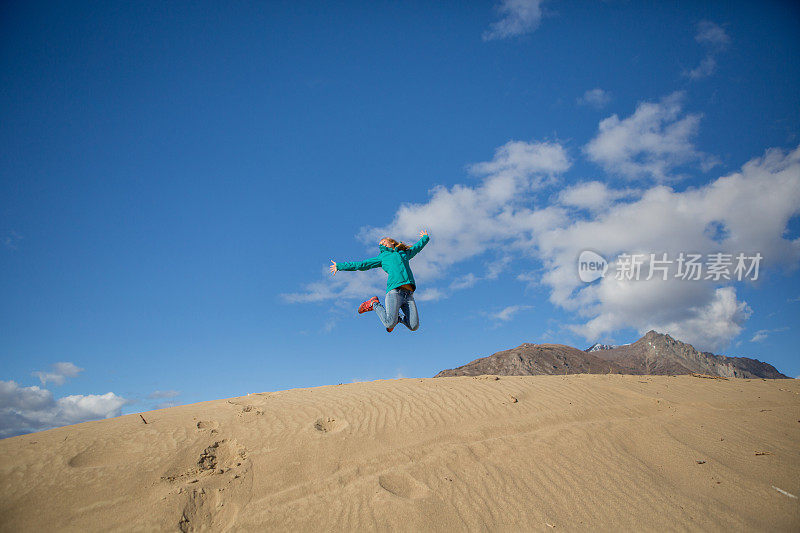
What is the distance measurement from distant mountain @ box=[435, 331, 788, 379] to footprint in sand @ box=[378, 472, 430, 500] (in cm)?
3376

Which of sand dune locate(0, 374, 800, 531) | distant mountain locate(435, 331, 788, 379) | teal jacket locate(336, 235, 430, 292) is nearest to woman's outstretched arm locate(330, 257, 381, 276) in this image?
teal jacket locate(336, 235, 430, 292)

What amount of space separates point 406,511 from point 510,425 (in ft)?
9.45

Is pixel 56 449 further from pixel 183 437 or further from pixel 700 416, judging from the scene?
pixel 700 416

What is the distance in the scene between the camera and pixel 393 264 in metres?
8.24

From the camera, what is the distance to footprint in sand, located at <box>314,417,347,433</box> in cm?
642

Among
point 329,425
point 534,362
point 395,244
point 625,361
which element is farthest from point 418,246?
point 625,361

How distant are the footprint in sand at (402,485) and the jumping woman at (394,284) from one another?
10.4ft

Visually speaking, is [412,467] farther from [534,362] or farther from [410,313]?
[534,362]

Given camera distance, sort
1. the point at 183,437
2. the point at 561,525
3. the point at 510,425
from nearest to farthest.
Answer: the point at 561,525 < the point at 183,437 < the point at 510,425

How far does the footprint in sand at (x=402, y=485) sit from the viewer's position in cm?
493

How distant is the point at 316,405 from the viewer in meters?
7.44

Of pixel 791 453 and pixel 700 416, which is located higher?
pixel 700 416

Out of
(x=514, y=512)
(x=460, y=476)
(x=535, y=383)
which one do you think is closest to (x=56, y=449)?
(x=460, y=476)

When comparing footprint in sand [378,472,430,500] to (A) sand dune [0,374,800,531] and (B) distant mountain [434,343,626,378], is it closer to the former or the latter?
(A) sand dune [0,374,800,531]
